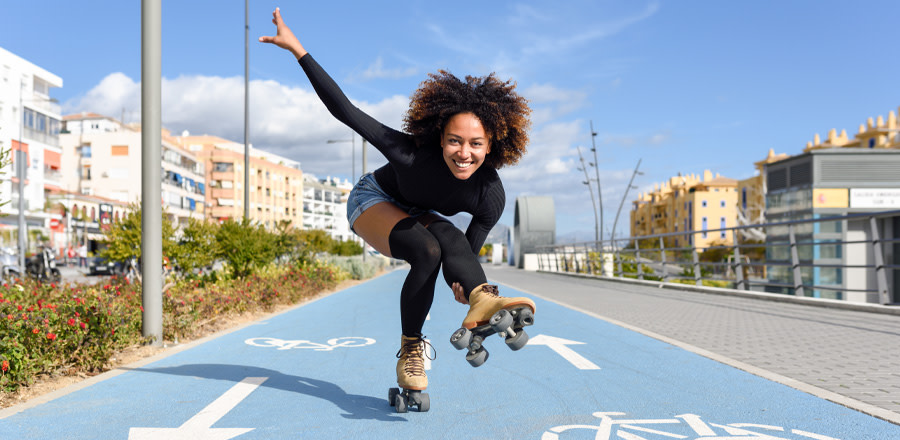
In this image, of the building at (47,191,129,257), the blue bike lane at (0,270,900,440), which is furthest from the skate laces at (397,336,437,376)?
the building at (47,191,129,257)

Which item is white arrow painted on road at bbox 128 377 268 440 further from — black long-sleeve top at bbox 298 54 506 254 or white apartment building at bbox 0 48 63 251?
white apartment building at bbox 0 48 63 251

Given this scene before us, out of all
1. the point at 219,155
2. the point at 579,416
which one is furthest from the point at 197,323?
the point at 219,155

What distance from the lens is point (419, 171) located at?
3695 mm

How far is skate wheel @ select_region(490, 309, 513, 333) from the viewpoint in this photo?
3111 mm

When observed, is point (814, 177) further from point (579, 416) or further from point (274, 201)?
point (274, 201)

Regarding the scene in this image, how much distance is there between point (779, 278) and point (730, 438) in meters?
23.3

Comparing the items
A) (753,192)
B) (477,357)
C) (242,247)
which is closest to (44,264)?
(242,247)

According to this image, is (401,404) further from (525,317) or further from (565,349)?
(565,349)

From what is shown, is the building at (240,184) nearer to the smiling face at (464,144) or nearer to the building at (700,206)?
the building at (700,206)

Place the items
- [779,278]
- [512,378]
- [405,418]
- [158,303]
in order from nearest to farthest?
[405,418] → [512,378] → [158,303] → [779,278]

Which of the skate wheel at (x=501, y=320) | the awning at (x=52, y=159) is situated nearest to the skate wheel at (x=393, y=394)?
the skate wheel at (x=501, y=320)

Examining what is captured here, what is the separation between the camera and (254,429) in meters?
3.75

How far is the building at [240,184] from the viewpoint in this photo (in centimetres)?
10262

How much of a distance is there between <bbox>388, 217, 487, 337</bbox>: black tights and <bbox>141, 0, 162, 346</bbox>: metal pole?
4014mm
